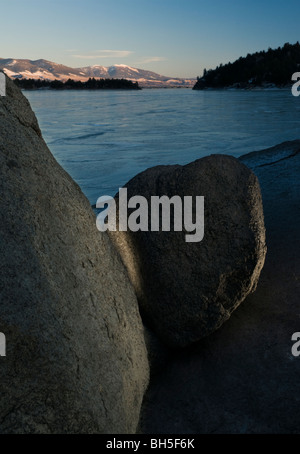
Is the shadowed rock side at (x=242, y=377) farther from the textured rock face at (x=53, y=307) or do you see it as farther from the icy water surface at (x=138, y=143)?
the icy water surface at (x=138, y=143)

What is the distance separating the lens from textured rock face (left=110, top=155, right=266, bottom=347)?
7.20 ft

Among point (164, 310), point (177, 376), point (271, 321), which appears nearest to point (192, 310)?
point (164, 310)

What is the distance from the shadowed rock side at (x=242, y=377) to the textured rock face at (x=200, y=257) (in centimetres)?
14

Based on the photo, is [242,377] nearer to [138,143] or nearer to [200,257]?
[200,257]

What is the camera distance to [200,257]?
2.20m

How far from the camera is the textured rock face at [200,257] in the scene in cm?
220

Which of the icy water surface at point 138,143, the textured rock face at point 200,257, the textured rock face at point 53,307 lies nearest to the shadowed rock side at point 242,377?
the textured rock face at point 200,257

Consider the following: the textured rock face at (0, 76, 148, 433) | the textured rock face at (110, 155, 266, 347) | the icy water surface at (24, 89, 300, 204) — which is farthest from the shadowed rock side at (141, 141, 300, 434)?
the icy water surface at (24, 89, 300, 204)

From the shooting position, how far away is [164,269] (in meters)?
2.20

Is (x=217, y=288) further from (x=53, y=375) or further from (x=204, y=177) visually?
(x=53, y=375)

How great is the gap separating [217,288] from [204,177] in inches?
25.7

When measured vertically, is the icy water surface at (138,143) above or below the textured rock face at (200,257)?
above

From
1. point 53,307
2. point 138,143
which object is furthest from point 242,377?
point 138,143

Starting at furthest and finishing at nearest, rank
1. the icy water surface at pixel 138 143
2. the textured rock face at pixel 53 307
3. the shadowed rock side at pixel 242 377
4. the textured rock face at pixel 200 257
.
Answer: the icy water surface at pixel 138 143
the textured rock face at pixel 200 257
the shadowed rock side at pixel 242 377
the textured rock face at pixel 53 307
